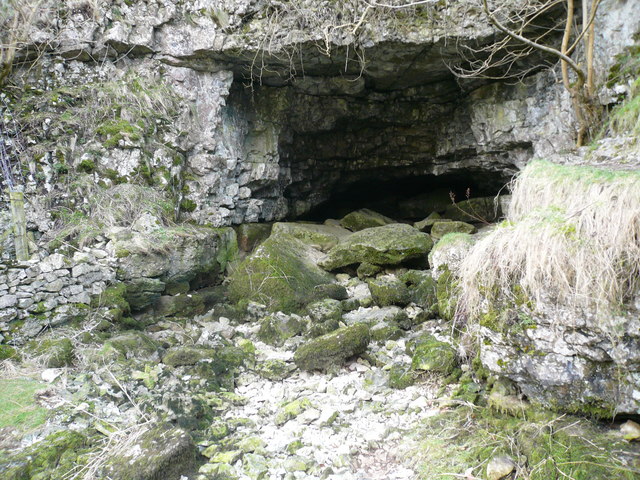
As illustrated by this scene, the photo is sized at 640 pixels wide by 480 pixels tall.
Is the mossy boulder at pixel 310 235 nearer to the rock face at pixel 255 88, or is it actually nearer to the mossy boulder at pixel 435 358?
the rock face at pixel 255 88

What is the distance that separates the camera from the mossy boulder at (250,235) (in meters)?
8.09

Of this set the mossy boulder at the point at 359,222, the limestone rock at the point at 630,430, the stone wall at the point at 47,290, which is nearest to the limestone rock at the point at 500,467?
the limestone rock at the point at 630,430

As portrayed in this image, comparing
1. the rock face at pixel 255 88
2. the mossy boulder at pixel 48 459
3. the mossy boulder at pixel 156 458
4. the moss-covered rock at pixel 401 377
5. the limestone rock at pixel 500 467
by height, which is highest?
the rock face at pixel 255 88

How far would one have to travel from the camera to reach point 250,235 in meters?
8.22

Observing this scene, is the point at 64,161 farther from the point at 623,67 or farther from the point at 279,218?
the point at 623,67

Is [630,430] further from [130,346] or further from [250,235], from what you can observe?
[250,235]

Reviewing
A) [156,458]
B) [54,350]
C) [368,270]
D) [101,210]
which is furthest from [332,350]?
[101,210]

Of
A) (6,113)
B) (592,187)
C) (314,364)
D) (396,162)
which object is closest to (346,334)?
(314,364)

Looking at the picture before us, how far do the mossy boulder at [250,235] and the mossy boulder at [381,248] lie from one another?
67.5 inches

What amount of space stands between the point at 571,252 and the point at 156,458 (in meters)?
3.05

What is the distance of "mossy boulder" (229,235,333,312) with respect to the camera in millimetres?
6223

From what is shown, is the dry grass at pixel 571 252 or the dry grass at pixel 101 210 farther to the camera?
the dry grass at pixel 101 210

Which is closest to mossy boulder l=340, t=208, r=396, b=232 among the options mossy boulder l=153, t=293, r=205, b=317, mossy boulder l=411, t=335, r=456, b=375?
mossy boulder l=153, t=293, r=205, b=317

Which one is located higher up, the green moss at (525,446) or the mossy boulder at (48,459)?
the green moss at (525,446)
